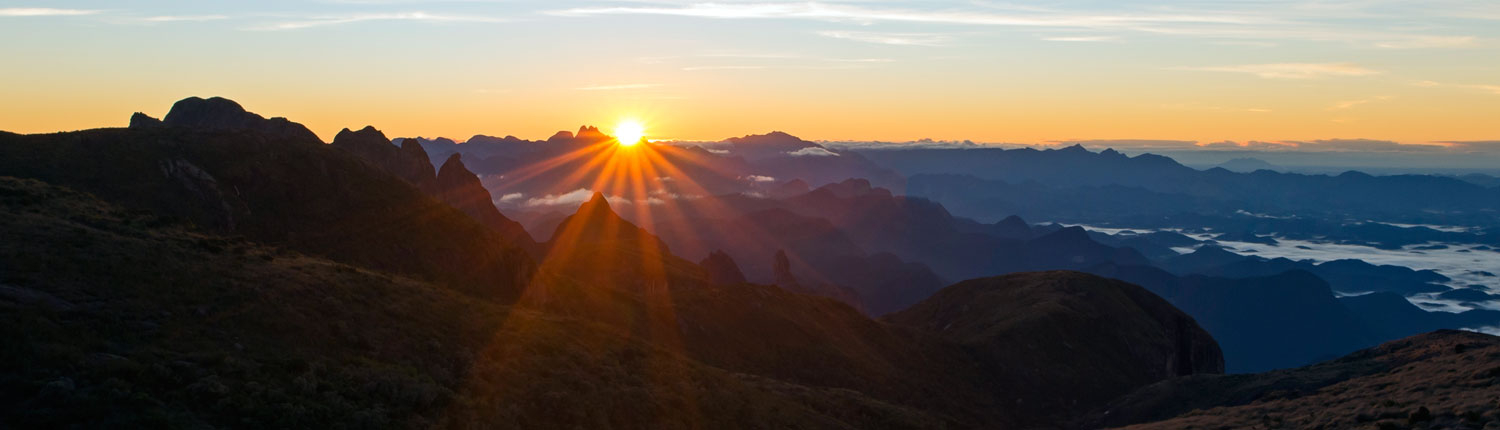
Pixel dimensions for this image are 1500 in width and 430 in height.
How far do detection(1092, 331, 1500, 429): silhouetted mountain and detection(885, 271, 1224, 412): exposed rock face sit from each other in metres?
17.7

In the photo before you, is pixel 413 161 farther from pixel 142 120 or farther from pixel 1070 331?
pixel 1070 331

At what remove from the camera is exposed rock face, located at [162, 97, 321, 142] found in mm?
125244

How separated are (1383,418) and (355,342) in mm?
54659

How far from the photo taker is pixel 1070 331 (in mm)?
137000

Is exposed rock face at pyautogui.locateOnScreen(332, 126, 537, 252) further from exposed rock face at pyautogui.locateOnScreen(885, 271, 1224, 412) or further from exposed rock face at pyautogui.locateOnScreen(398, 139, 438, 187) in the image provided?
exposed rock face at pyautogui.locateOnScreen(885, 271, 1224, 412)

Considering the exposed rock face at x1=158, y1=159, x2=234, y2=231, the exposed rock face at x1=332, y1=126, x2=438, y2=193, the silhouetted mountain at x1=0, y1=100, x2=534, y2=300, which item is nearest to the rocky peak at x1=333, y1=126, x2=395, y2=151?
the exposed rock face at x1=332, y1=126, x2=438, y2=193

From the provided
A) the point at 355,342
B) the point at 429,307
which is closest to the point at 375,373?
the point at 355,342

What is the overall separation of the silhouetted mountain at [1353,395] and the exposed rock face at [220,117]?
11856cm

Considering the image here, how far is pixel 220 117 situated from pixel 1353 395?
14555 cm

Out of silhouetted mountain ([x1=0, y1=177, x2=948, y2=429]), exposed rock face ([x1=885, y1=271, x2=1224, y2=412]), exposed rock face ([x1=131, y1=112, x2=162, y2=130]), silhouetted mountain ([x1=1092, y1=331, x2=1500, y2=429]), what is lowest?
exposed rock face ([x1=885, y1=271, x2=1224, y2=412])

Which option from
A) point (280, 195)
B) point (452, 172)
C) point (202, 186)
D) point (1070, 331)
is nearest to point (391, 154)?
point (452, 172)

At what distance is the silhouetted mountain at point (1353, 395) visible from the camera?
48312 mm

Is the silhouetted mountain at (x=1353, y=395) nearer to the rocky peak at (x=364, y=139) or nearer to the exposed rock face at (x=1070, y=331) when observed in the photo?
the exposed rock face at (x=1070, y=331)

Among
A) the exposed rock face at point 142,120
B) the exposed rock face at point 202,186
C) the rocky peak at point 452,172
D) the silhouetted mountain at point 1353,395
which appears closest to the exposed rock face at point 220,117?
the exposed rock face at point 142,120
